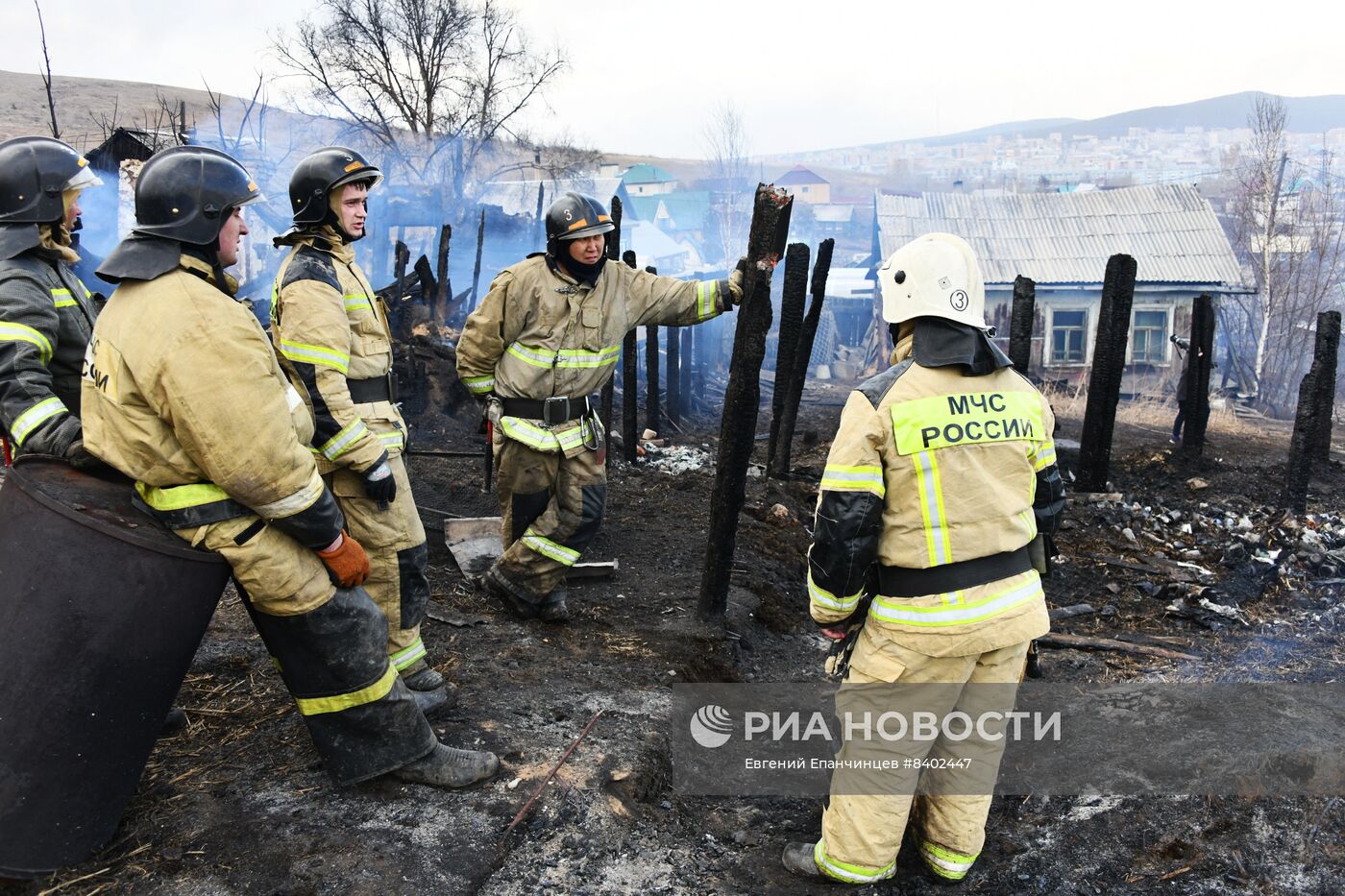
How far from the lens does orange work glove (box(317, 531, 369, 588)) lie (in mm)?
2996

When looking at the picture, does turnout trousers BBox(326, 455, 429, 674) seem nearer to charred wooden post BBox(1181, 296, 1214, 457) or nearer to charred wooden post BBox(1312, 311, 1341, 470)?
charred wooden post BBox(1312, 311, 1341, 470)

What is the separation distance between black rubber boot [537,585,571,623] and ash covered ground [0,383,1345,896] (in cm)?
10

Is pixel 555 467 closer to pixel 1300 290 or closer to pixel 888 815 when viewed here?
pixel 888 815

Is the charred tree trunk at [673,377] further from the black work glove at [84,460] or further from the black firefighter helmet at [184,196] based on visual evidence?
the black work glove at [84,460]

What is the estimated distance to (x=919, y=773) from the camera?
308 cm

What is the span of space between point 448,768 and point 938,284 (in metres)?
2.44

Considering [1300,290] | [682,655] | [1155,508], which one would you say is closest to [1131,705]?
[682,655]

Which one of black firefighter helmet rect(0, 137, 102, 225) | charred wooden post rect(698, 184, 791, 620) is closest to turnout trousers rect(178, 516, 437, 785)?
black firefighter helmet rect(0, 137, 102, 225)

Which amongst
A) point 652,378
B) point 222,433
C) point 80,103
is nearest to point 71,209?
point 222,433

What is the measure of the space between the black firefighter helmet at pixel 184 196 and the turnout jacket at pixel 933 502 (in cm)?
210

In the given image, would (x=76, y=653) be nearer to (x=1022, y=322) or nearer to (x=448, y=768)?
(x=448, y=768)

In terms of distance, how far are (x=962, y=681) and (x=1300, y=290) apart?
92.4ft

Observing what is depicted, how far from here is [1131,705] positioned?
4.32 m

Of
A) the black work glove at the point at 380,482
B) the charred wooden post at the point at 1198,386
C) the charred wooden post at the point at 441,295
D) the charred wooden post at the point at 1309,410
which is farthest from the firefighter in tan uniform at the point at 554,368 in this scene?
the charred wooden post at the point at 441,295
